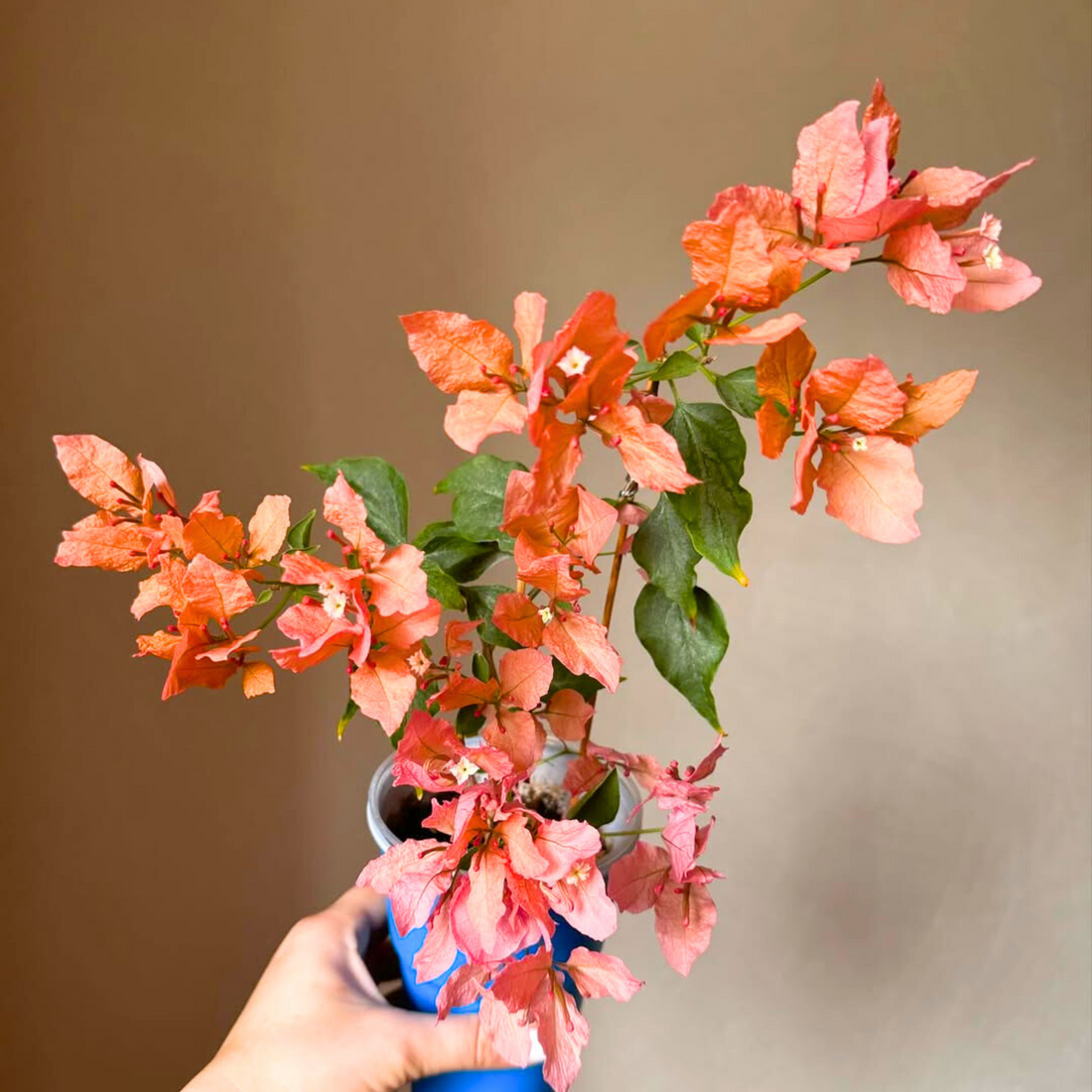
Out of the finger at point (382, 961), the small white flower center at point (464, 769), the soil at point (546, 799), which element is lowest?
the finger at point (382, 961)

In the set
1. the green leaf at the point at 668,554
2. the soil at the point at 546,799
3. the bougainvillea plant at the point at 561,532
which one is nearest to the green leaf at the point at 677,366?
the bougainvillea plant at the point at 561,532

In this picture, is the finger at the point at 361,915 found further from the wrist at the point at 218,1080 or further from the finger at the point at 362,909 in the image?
the wrist at the point at 218,1080

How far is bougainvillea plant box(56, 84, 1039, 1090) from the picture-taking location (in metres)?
0.54

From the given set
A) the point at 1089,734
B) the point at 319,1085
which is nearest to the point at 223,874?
the point at 319,1085

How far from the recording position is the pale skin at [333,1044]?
0.85m

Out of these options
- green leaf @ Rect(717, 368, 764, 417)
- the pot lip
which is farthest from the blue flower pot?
green leaf @ Rect(717, 368, 764, 417)

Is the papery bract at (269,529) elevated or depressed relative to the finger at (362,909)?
elevated

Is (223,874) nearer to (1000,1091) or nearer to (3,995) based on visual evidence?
(3,995)

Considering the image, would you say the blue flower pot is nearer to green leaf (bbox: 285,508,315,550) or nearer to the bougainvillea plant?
the bougainvillea plant

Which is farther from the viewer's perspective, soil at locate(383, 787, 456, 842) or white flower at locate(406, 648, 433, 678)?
soil at locate(383, 787, 456, 842)

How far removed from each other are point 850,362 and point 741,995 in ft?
4.43

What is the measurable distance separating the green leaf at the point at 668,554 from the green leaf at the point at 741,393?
76 mm

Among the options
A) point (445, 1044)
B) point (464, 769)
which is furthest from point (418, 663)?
point (445, 1044)

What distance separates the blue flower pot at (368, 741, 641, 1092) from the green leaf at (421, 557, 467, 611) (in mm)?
223
